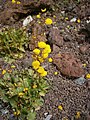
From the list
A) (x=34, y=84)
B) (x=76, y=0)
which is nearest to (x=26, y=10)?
(x=76, y=0)

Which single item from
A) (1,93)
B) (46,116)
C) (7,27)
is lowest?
(46,116)

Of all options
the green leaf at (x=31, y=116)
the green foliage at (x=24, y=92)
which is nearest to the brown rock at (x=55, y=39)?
the green foliage at (x=24, y=92)

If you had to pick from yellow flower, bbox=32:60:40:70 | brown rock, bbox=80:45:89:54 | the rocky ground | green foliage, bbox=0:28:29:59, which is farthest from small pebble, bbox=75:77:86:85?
green foliage, bbox=0:28:29:59

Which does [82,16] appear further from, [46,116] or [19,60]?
[46,116]

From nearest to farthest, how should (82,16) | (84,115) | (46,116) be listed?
(84,115), (46,116), (82,16)

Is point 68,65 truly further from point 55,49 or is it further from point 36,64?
point 36,64

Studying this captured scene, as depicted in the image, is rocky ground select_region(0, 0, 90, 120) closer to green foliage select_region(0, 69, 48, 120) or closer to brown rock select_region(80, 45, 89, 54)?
brown rock select_region(80, 45, 89, 54)

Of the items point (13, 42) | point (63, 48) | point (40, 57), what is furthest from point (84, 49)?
point (13, 42)
